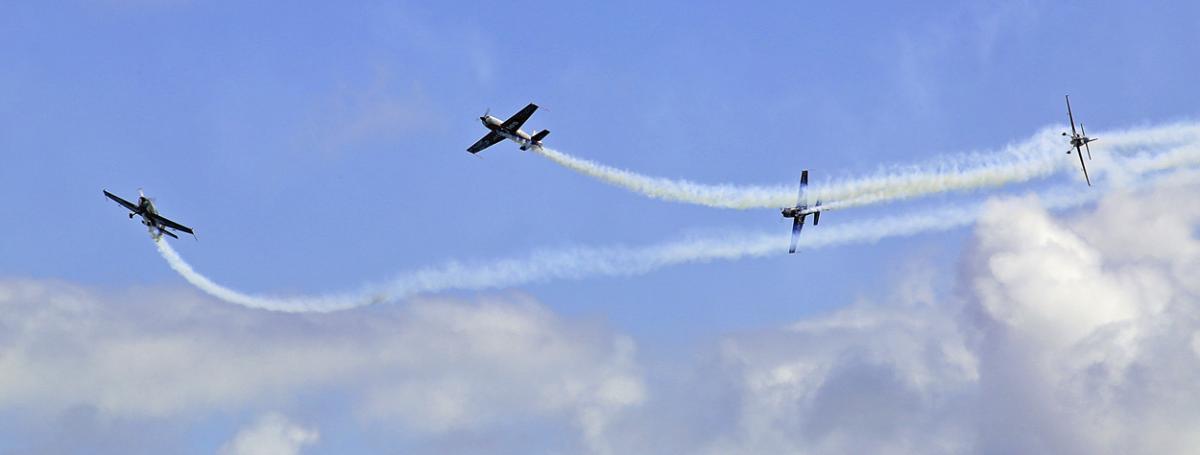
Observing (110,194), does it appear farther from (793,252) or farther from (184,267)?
(793,252)

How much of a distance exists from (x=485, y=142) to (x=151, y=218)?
34.4 meters

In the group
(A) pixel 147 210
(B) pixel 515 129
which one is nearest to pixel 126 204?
(A) pixel 147 210

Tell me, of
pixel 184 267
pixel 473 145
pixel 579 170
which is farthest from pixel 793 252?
pixel 184 267

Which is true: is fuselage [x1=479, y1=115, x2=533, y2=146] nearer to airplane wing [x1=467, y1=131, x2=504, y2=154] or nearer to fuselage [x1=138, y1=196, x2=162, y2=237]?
airplane wing [x1=467, y1=131, x2=504, y2=154]

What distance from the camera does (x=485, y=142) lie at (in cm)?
13212

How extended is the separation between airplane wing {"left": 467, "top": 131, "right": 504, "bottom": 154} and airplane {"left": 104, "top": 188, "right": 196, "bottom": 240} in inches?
1178

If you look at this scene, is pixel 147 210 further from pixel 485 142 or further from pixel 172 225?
pixel 485 142

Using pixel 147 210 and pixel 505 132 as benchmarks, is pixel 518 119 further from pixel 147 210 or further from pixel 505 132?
pixel 147 210

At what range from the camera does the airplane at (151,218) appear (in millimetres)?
138250

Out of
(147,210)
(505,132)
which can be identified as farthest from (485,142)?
(147,210)

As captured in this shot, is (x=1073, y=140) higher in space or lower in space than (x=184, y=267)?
higher

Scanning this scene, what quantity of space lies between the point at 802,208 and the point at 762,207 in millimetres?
4956

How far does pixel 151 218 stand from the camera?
139 meters

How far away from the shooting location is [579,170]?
12650cm
